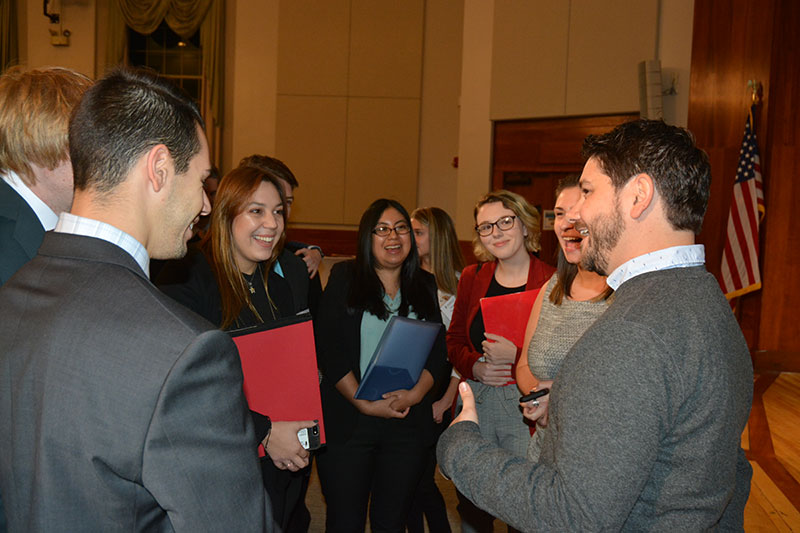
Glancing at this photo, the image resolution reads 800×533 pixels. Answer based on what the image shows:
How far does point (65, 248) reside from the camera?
→ 3.26 feet

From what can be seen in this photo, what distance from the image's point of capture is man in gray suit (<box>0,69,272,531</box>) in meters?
0.89

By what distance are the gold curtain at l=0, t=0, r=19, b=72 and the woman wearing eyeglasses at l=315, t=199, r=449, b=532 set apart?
10705 millimetres

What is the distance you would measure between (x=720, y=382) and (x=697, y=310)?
0.13 meters

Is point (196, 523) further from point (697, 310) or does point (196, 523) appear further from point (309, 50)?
point (309, 50)

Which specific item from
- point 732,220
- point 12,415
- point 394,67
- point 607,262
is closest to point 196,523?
point 12,415

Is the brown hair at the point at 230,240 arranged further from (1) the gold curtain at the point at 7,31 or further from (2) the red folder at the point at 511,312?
(1) the gold curtain at the point at 7,31

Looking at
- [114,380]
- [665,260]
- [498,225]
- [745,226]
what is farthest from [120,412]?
[745,226]

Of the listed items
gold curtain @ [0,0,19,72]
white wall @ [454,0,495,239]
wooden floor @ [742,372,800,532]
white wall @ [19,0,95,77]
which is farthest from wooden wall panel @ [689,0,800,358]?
gold curtain @ [0,0,19,72]

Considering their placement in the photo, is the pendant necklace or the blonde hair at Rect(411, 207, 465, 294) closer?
the pendant necklace

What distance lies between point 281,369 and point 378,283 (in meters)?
0.91

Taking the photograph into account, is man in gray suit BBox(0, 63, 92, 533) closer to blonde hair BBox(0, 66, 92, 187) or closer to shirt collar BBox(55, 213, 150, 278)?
blonde hair BBox(0, 66, 92, 187)

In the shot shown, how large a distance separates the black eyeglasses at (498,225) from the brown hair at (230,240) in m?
0.96

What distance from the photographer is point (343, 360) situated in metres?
2.63

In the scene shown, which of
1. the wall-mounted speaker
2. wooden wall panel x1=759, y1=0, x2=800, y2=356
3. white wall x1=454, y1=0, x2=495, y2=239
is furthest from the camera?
white wall x1=454, y1=0, x2=495, y2=239
